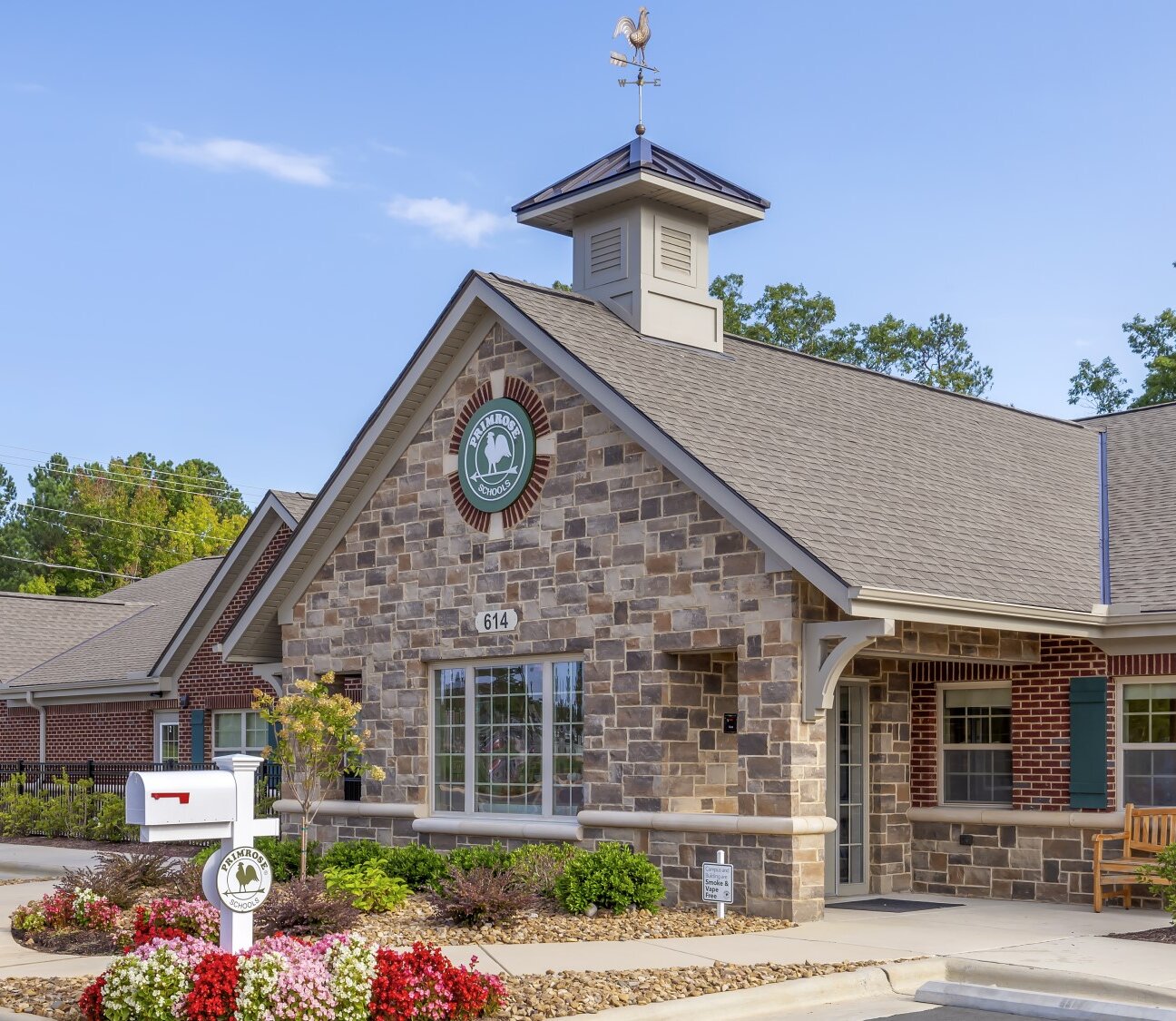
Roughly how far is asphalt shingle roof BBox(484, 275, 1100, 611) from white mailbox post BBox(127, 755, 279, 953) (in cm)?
588

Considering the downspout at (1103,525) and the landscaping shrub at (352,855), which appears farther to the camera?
the downspout at (1103,525)

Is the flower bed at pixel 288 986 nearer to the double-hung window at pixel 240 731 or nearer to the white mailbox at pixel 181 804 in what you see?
the white mailbox at pixel 181 804

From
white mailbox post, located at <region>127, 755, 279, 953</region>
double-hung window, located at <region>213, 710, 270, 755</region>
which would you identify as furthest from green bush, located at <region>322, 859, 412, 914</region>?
double-hung window, located at <region>213, 710, 270, 755</region>

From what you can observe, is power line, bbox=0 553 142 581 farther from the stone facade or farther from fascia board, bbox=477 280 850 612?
fascia board, bbox=477 280 850 612

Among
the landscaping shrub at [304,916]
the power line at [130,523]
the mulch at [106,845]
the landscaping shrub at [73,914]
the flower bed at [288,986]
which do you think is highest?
the power line at [130,523]

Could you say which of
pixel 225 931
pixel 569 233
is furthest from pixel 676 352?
pixel 225 931

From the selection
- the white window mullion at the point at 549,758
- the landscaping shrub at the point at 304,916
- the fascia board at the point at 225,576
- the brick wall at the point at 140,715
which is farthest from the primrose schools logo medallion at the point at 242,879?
the brick wall at the point at 140,715

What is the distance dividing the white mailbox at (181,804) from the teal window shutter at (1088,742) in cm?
952

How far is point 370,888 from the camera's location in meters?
14.6

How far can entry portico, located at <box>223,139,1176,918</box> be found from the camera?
1461cm

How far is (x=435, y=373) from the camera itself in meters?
18.5

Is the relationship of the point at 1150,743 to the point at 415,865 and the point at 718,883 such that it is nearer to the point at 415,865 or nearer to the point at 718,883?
the point at 718,883

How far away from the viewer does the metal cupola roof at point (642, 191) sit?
18.7 m

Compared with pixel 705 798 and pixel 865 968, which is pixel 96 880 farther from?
pixel 865 968
